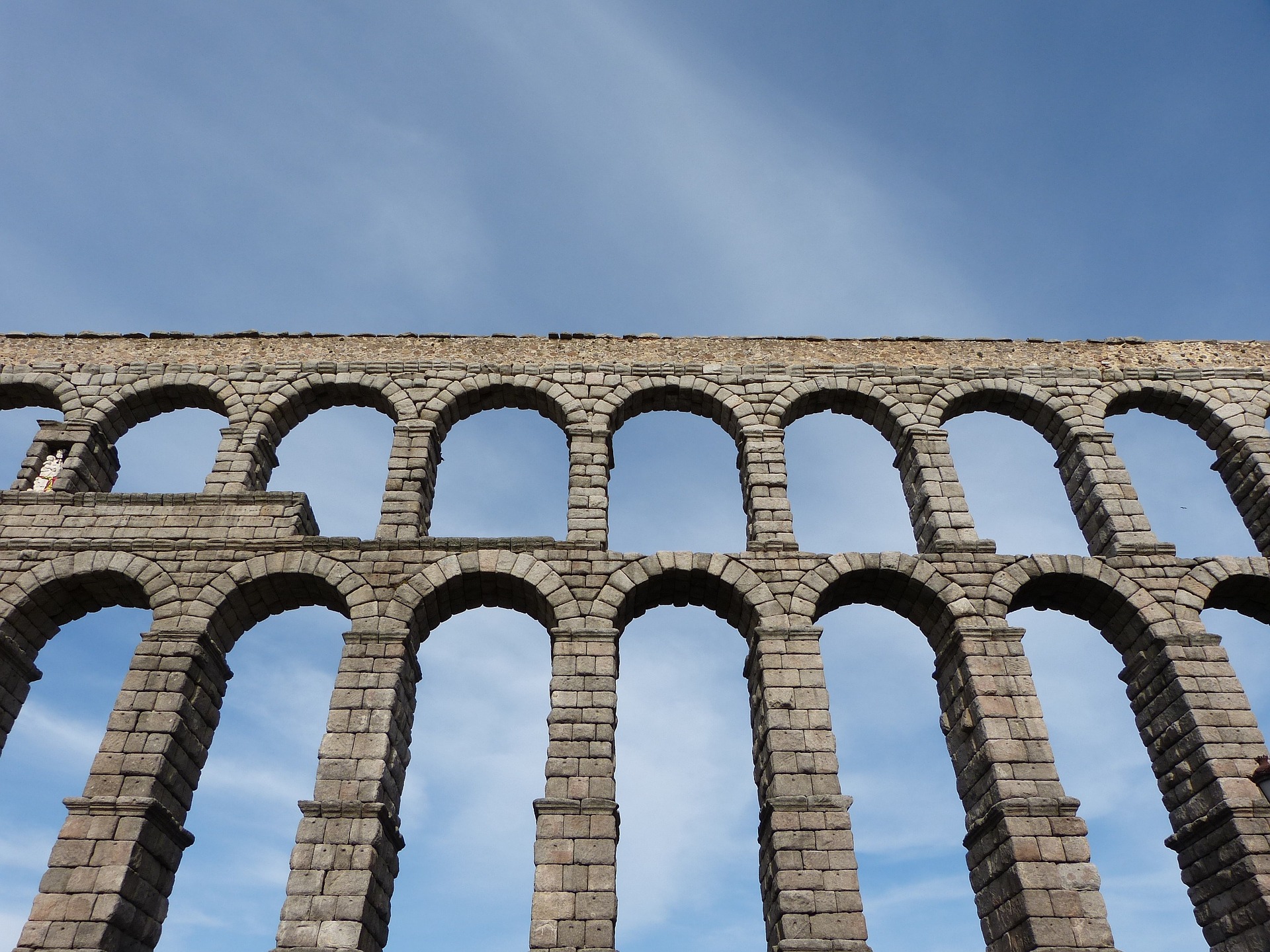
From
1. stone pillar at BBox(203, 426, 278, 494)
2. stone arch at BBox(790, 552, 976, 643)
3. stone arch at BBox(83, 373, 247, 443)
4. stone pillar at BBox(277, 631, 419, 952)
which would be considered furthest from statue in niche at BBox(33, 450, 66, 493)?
stone arch at BBox(790, 552, 976, 643)

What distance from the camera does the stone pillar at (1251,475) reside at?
50.0 ft

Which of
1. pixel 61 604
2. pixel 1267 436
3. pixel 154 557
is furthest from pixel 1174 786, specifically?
pixel 61 604

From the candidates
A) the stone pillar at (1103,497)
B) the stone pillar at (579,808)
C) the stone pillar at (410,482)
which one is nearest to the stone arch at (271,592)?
the stone pillar at (410,482)

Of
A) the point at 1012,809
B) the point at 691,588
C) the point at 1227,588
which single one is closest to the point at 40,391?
the point at 691,588

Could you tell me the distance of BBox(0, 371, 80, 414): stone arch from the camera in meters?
16.4

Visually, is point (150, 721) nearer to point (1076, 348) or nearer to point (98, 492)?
point (98, 492)

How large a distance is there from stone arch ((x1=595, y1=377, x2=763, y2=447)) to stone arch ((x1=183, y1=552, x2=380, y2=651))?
203 inches

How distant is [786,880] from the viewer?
1091 cm

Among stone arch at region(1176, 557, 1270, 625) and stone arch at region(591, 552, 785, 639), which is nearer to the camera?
stone arch at region(591, 552, 785, 639)

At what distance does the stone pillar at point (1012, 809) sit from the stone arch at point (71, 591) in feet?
36.9

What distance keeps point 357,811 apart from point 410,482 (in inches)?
216

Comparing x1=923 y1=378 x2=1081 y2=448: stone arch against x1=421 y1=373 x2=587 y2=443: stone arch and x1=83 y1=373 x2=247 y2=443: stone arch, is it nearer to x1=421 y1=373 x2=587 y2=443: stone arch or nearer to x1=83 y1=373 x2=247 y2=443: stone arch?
x1=421 y1=373 x2=587 y2=443: stone arch

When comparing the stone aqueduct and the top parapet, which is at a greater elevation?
the top parapet

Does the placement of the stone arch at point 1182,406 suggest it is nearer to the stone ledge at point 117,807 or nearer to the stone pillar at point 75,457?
the stone ledge at point 117,807
